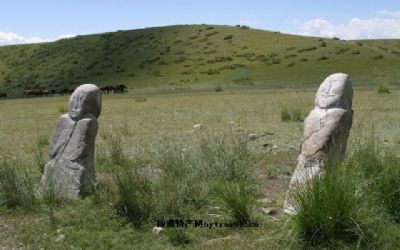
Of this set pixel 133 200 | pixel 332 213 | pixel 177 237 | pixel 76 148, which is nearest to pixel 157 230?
pixel 177 237

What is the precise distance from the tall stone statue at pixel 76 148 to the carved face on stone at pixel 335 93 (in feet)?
11.9

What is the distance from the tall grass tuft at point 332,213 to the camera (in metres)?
6.47

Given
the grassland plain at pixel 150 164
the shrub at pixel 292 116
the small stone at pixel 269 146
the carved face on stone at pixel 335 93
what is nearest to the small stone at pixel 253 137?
the grassland plain at pixel 150 164

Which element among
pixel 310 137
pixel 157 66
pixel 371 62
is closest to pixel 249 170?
pixel 310 137

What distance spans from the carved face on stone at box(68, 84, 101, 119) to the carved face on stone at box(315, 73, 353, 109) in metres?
3.60

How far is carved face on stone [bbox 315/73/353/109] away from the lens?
8.02 metres

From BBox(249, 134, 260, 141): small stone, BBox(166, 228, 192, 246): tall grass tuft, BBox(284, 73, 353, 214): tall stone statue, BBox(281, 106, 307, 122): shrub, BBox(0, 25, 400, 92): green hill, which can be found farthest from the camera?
BBox(0, 25, 400, 92): green hill

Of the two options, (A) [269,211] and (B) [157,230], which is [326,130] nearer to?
(A) [269,211]

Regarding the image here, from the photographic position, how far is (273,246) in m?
6.77

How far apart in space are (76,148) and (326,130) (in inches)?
156

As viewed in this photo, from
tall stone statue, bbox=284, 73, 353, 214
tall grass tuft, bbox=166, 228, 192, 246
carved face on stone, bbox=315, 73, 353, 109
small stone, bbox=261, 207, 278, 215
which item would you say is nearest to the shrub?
carved face on stone, bbox=315, 73, 353, 109

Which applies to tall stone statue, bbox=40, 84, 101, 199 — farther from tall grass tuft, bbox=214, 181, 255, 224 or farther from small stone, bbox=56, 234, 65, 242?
tall grass tuft, bbox=214, 181, 255, 224

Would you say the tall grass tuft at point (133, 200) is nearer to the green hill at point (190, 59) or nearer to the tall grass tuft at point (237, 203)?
the tall grass tuft at point (237, 203)

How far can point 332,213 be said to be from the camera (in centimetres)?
649
